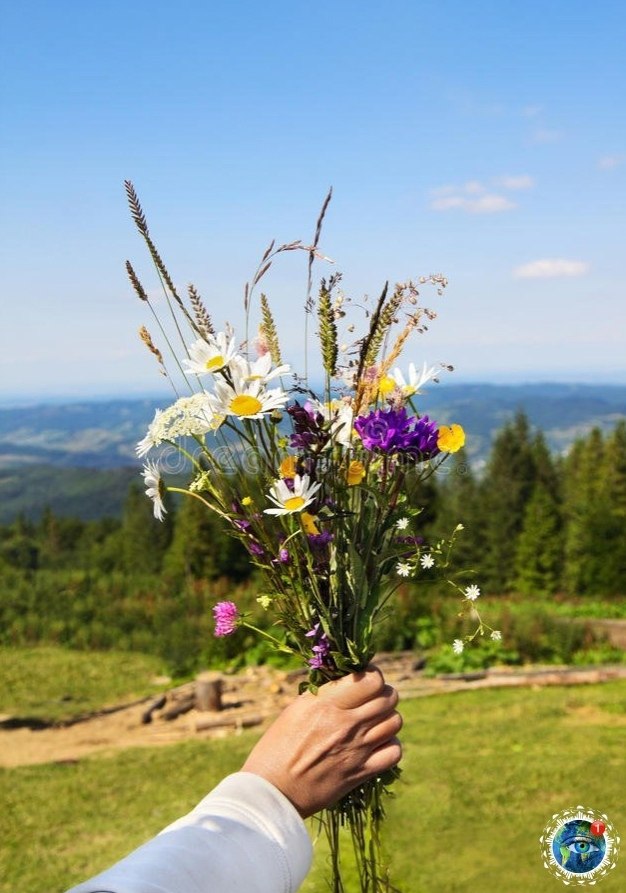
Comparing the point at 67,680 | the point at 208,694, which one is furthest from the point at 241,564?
the point at 208,694

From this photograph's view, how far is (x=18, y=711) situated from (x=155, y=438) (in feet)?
24.3

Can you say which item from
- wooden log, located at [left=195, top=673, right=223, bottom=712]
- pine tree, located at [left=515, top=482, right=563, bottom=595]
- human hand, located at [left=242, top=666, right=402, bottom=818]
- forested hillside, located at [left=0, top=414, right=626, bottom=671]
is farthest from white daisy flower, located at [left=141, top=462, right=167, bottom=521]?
pine tree, located at [left=515, top=482, right=563, bottom=595]

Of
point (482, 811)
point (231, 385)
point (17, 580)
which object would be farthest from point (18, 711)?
point (231, 385)

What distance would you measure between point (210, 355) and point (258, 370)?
102 mm

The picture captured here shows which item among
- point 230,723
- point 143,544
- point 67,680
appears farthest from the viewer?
point 143,544

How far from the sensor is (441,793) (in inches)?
219

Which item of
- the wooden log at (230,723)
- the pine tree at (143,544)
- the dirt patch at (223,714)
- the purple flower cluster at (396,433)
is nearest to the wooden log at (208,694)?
the dirt patch at (223,714)

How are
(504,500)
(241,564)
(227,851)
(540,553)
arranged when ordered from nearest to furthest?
(227,851)
(241,564)
(540,553)
(504,500)

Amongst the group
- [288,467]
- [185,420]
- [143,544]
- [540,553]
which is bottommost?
[540,553]

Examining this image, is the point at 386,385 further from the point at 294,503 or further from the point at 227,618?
the point at 227,618

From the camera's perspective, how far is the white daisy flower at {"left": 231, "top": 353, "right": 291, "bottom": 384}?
5.65 ft

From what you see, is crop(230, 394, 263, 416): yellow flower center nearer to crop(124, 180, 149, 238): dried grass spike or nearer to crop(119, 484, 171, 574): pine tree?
crop(124, 180, 149, 238): dried grass spike

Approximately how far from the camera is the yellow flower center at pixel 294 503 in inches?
66.2

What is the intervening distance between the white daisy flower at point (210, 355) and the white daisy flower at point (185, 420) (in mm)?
54
